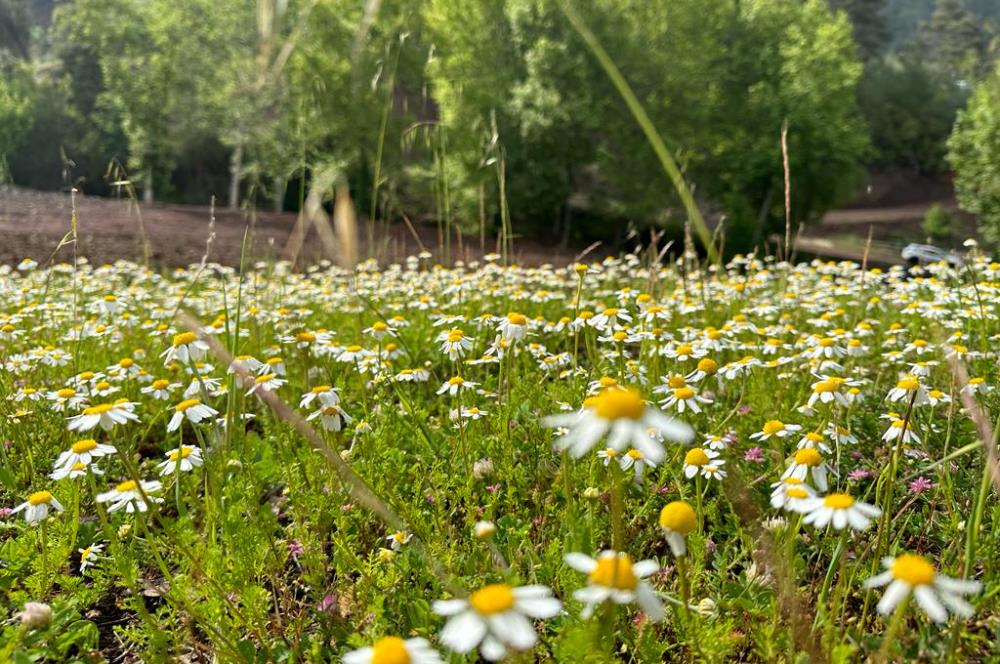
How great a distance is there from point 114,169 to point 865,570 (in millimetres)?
3697

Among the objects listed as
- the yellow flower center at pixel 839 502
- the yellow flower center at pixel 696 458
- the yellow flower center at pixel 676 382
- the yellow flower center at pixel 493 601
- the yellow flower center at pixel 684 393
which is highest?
the yellow flower center at pixel 839 502

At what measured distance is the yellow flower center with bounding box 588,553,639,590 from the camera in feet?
3.10

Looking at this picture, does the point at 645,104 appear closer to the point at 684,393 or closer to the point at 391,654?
the point at 684,393

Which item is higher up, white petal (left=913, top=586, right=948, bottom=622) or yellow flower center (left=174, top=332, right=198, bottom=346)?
yellow flower center (left=174, top=332, right=198, bottom=346)

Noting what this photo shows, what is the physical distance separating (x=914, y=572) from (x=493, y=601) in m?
0.59

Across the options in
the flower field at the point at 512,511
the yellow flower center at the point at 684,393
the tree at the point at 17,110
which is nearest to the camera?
the flower field at the point at 512,511

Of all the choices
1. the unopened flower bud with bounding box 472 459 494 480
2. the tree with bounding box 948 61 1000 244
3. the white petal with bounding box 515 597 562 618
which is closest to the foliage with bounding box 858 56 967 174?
the tree with bounding box 948 61 1000 244

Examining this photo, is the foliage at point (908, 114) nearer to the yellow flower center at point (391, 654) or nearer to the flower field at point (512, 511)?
the flower field at point (512, 511)

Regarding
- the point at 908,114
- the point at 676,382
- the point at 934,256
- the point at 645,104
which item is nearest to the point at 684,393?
the point at 676,382

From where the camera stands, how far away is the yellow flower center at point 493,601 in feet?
2.98

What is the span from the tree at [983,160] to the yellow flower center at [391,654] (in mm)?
24989

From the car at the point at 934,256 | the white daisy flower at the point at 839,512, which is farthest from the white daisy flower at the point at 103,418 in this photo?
the car at the point at 934,256

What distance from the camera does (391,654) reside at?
892 millimetres

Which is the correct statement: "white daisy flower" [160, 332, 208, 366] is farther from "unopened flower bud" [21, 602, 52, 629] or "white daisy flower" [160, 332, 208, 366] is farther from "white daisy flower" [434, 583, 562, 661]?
"white daisy flower" [434, 583, 562, 661]
